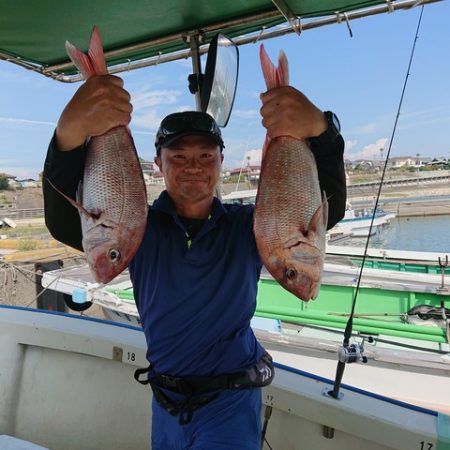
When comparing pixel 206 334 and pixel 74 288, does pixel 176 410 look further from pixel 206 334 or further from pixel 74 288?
pixel 74 288

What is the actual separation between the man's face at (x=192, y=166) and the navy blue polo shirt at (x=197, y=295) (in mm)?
122

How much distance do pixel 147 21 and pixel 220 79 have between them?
0.58 meters

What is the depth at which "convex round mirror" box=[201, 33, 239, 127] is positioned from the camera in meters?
2.54

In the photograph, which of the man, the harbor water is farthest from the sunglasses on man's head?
the harbor water

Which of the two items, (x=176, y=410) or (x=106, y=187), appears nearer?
(x=106, y=187)

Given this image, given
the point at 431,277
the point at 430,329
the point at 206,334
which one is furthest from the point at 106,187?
the point at 431,277

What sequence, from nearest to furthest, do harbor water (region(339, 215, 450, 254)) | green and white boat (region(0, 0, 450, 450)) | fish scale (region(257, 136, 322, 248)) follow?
1. fish scale (region(257, 136, 322, 248))
2. green and white boat (region(0, 0, 450, 450))
3. harbor water (region(339, 215, 450, 254))

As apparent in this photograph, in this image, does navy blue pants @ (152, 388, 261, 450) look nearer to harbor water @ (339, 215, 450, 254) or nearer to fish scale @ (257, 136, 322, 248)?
fish scale @ (257, 136, 322, 248)

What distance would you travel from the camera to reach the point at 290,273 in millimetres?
1307

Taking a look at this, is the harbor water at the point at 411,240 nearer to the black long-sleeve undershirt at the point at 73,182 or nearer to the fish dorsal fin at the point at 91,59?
the black long-sleeve undershirt at the point at 73,182

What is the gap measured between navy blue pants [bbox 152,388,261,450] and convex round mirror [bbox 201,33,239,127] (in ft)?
5.65

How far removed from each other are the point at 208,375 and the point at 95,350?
1595mm

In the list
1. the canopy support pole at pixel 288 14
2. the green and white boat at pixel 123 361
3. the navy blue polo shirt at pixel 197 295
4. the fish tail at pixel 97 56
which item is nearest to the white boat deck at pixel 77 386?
the green and white boat at pixel 123 361

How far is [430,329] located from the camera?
16.5 ft
